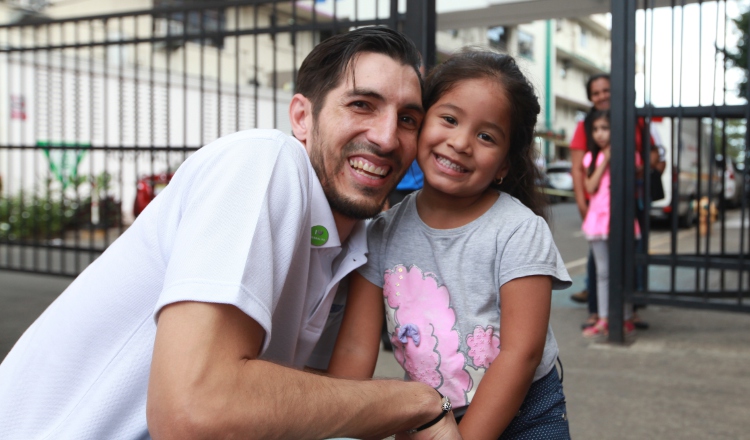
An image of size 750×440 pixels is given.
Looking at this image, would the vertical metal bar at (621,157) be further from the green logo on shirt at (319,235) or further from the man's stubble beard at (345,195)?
the green logo on shirt at (319,235)

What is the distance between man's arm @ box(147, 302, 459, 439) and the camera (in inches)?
44.8

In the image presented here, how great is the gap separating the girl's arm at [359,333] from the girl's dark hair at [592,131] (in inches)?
164

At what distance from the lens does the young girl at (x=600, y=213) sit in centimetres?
532

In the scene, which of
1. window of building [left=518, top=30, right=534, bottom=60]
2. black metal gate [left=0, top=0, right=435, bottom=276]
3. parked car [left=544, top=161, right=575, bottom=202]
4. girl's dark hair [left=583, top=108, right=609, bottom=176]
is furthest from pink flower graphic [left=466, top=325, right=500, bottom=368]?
window of building [left=518, top=30, right=534, bottom=60]

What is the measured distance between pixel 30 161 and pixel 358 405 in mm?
14973

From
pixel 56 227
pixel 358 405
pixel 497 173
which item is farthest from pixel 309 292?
pixel 56 227

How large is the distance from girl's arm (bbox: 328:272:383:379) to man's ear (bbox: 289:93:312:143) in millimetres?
395

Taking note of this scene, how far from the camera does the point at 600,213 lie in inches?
213

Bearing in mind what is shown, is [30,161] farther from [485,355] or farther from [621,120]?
[485,355]

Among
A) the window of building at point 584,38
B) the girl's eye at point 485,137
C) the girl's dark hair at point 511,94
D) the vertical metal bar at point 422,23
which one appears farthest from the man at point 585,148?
the window of building at point 584,38

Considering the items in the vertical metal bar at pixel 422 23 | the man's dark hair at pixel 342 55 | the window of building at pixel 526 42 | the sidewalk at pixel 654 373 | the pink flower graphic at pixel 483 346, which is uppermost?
the window of building at pixel 526 42

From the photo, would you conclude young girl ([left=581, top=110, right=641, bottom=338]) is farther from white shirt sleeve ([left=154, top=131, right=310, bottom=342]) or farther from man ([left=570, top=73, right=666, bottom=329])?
white shirt sleeve ([left=154, top=131, right=310, bottom=342])

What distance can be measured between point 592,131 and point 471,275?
4.28 metres

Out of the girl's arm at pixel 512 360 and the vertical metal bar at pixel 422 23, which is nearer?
the girl's arm at pixel 512 360
